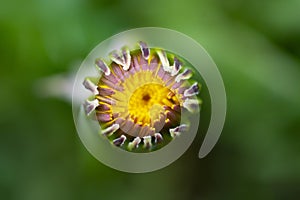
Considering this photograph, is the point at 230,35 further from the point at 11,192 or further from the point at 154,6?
the point at 11,192

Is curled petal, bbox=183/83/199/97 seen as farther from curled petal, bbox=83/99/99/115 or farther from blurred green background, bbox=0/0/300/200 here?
blurred green background, bbox=0/0/300/200

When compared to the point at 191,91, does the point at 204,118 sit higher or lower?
higher

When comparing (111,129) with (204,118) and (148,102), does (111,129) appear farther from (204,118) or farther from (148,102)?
(204,118)

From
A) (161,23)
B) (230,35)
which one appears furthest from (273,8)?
(161,23)

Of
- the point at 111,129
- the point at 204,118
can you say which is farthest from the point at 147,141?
the point at 204,118

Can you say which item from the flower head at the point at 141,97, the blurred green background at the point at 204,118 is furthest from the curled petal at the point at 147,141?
the blurred green background at the point at 204,118
